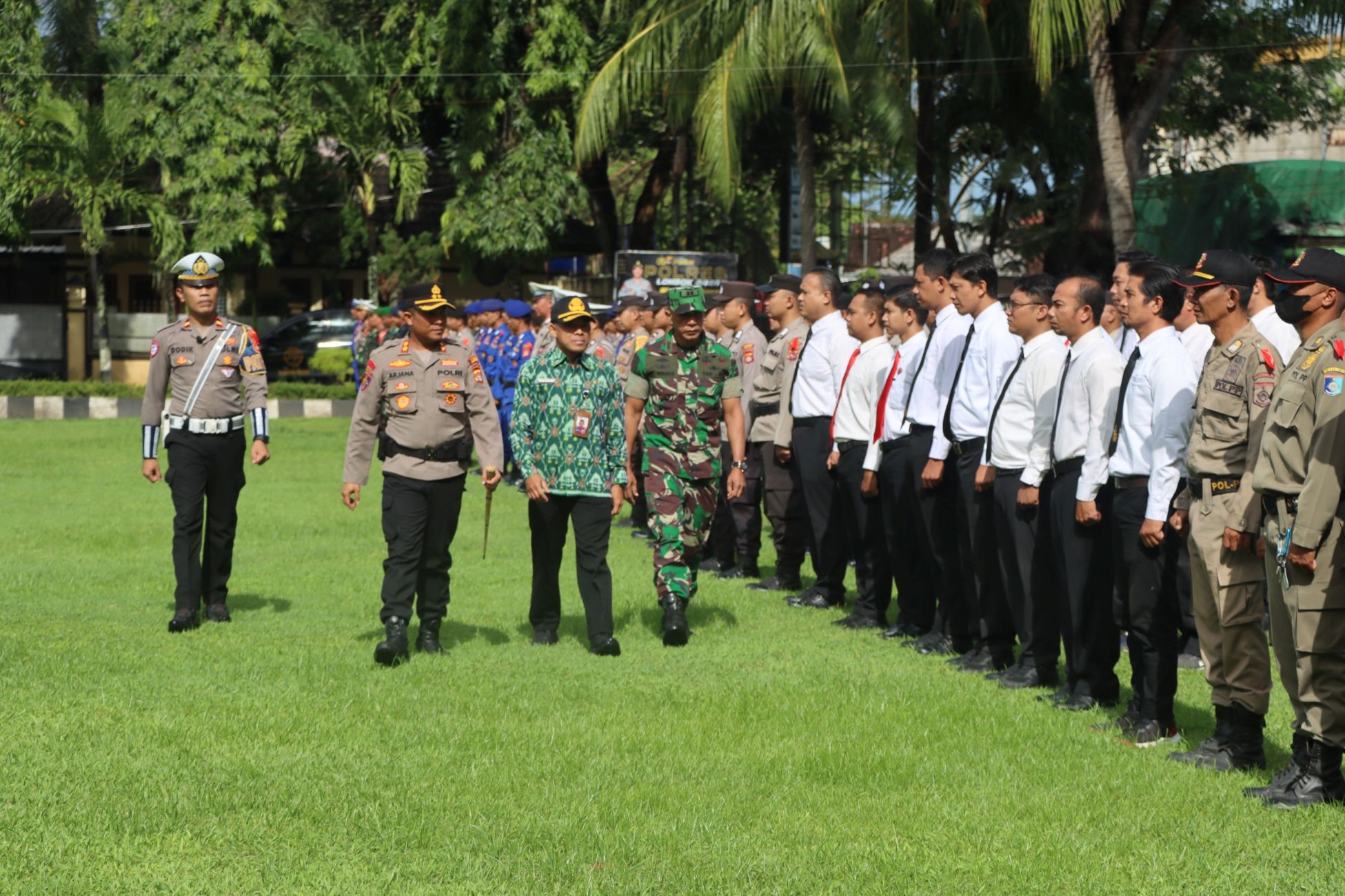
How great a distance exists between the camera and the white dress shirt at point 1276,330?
933 centimetres

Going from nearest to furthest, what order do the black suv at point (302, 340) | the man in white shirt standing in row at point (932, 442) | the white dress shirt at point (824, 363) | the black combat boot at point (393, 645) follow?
the black combat boot at point (393, 645), the man in white shirt standing in row at point (932, 442), the white dress shirt at point (824, 363), the black suv at point (302, 340)

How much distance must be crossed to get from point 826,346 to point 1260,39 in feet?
46.2

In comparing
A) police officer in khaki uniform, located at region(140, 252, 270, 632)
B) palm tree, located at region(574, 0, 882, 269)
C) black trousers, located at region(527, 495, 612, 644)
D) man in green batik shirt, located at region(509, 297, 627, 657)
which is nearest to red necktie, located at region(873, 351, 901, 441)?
man in green batik shirt, located at region(509, 297, 627, 657)

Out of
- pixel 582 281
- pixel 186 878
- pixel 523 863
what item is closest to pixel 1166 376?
pixel 523 863

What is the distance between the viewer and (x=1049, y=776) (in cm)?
655

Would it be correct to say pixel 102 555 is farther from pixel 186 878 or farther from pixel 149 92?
pixel 149 92

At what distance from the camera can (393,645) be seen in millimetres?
8531

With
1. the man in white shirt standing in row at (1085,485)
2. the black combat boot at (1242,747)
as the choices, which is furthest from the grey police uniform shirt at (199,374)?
the black combat boot at (1242,747)

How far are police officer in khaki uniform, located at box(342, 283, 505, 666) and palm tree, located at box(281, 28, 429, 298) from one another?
23556 mm

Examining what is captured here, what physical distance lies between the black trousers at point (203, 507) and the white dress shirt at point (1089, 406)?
5007 mm

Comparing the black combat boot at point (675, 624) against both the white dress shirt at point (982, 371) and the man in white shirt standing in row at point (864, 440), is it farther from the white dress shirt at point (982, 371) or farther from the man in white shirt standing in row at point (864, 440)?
the white dress shirt at point (982, 371)

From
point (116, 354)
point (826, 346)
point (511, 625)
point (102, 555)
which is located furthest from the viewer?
point (116, 354)

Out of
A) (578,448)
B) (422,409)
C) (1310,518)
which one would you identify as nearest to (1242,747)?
(1310,518)

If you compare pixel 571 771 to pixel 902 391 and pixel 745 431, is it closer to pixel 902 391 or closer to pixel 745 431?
pixel 902 391
